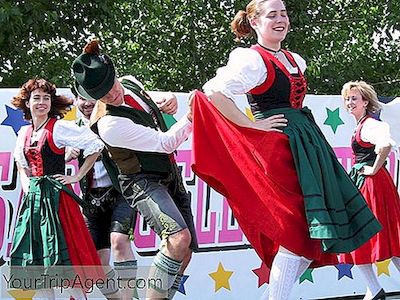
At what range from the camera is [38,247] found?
415 centimetres

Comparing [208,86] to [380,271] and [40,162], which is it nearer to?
[40,162]

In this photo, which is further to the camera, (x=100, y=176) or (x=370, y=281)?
(x=370, y=281)

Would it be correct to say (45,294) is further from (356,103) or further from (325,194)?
(356,103)

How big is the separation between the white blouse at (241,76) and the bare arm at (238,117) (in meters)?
0.02

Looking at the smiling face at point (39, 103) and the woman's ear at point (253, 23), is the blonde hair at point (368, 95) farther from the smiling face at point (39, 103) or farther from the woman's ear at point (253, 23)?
the smiling face at point (39, 103)

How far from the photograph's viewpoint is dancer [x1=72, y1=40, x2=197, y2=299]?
11.3 ft

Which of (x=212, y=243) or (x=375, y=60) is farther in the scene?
(x=375, y=60)

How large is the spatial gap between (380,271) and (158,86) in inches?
198

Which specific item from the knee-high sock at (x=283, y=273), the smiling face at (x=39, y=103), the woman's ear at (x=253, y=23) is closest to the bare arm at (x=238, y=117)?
the woman's ear at (x=253, y=23)

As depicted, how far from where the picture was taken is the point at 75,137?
14.0 ft

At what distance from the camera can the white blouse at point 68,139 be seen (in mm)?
4250

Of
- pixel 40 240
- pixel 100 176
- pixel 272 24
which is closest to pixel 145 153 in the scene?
pixel 272 24

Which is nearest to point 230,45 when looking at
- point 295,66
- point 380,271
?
point 380,271

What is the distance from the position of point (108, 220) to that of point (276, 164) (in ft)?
5.40
